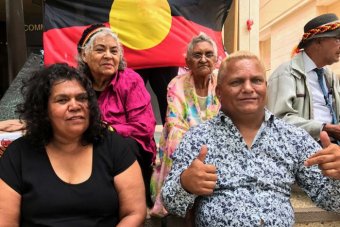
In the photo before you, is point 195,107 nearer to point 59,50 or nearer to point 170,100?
point 170,100

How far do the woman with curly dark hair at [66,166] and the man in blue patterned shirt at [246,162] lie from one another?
290mm

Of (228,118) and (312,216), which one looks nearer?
(228,118)

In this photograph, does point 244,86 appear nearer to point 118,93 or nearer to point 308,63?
point 118,93

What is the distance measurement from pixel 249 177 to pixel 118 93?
1202mm

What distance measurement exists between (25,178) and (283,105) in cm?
187

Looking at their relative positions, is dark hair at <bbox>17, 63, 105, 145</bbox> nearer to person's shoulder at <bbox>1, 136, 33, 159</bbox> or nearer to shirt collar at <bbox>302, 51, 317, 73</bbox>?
person's shoulder at <bbox>1, 136, 33, 159</bbox>

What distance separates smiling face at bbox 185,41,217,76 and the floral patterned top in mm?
68

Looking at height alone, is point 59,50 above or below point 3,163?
above

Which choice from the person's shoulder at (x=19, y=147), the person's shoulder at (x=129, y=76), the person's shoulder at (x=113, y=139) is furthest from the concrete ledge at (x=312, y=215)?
the person's shoulder at (x=19, y=147)

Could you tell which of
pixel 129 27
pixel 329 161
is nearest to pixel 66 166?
pixel 329 161

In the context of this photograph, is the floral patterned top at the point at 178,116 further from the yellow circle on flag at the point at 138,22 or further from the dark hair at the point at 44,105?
the yellow circle on flag at the point at 138,22

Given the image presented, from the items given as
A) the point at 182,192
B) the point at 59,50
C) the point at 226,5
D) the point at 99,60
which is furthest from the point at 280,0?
the point at 182,192

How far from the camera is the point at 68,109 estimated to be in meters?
2.01

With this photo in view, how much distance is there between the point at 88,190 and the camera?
1959 mm
